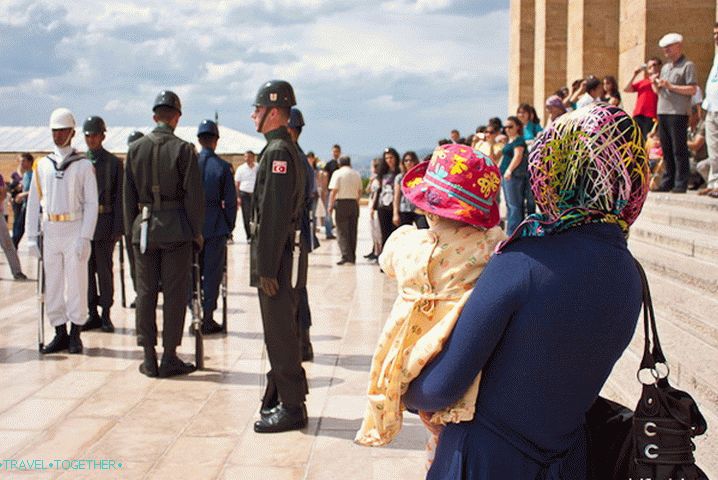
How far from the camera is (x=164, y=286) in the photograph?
269 inches

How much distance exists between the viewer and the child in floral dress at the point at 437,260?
100 inches

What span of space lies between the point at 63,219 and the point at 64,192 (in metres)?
0.23

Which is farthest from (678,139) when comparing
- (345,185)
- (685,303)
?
(345,185)

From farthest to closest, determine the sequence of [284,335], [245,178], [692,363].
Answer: [245,178] < [284,335] < [692,363]

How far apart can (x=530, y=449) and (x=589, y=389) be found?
0.22 meters

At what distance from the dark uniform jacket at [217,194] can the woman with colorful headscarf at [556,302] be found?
6829 mm

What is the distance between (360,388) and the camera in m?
6.54

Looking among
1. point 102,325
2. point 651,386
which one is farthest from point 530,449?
point 102,325

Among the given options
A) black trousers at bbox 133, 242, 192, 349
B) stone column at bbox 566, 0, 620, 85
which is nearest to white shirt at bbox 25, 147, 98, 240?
black trousers at bbox 133, 242, 192, 349

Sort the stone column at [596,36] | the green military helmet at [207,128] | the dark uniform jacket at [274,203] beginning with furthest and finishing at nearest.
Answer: the stone column at [596,36], the green military helmet at [207,128], the dark uniform jacket at [274,203]

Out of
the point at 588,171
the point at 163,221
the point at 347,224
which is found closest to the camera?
the point at 588,171

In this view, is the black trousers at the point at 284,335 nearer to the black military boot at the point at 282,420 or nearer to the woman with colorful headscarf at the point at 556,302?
the black military boot at the point at 282,420

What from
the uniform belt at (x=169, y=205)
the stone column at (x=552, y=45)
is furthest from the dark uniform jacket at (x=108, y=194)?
the stone column at (x=552, y=45)

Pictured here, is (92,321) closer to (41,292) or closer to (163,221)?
(41,292)
